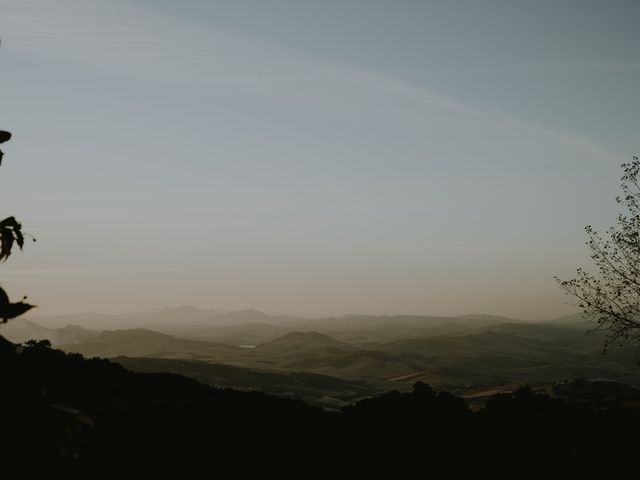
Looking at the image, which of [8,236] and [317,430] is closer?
[8,236]

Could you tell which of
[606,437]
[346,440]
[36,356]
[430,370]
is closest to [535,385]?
[430,370]

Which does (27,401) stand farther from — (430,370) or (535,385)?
(430,370)

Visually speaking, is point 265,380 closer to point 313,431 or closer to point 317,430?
point 317,430

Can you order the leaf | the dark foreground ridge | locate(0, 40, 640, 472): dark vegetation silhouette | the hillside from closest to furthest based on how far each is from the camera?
the leaf < locate(0, 40, 640, 472): dark vegetation silhouette < the dark foreground ridge < the hillside

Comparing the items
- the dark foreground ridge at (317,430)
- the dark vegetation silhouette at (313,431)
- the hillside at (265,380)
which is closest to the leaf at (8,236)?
the dark vegetation silhouette at (313,431)

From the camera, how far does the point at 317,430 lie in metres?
30.0

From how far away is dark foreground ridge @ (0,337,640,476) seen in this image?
2139cm

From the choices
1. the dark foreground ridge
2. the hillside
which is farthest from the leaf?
the hillside

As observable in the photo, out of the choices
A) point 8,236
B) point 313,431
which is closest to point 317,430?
point 313,431

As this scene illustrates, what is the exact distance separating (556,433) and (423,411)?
881 centimetres

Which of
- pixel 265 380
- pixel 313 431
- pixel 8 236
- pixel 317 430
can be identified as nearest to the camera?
pixel 8 236

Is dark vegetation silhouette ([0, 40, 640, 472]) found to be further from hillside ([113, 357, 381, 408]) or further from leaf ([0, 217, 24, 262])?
hillside ([113, 357, 381, 408])

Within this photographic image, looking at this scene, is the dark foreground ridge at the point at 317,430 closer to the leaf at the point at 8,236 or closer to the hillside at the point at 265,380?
the leaf at the point at 8,236

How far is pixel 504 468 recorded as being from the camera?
2722 centimetres
